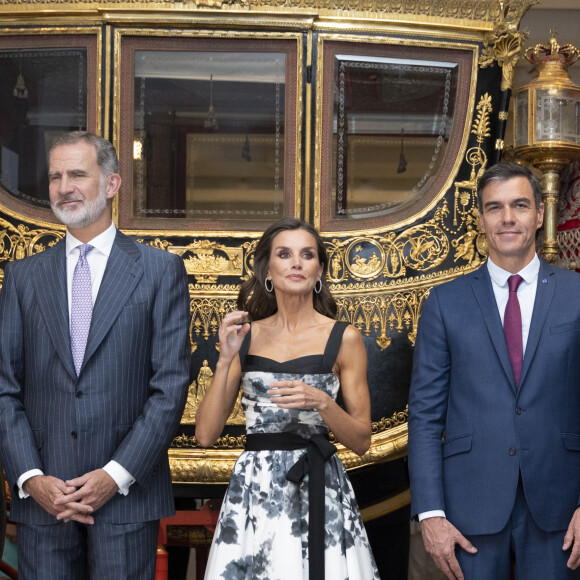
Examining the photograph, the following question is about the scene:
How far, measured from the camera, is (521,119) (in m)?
4.57

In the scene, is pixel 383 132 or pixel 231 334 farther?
pixel 383 132

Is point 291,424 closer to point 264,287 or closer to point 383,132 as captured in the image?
point 264,287

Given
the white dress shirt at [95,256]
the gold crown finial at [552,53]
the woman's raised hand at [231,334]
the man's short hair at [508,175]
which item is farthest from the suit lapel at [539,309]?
the gold crown finial at [552,53]

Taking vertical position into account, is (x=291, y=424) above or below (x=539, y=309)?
below

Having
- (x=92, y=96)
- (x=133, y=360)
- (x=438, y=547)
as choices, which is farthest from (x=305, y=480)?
(x=92, y=96)

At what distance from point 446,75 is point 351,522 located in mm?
2576

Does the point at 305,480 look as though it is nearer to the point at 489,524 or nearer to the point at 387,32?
the point at 489,524

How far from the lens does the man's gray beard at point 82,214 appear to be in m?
2.62

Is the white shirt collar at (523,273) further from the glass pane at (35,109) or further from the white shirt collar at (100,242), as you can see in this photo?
the glass pane at (35,109)

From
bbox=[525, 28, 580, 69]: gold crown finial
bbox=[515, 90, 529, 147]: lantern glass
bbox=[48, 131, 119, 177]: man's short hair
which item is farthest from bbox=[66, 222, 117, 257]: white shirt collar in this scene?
bbox=[525, 28, 580, 69]: gold crown finial

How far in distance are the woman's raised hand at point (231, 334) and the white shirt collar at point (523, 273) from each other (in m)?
0.70

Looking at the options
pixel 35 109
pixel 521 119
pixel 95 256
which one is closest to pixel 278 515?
pixel 95 256

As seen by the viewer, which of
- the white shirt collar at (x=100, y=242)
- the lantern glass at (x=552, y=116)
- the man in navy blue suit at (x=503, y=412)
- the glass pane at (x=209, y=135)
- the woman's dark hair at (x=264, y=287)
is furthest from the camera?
the lantern glass at (x=552, y=116)

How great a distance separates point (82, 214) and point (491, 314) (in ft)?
3.77
